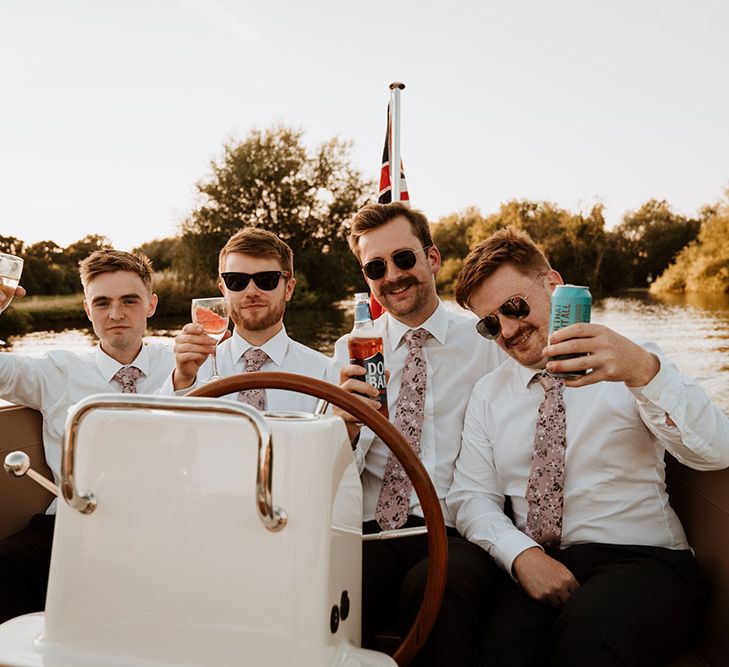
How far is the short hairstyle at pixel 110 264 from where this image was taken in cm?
292

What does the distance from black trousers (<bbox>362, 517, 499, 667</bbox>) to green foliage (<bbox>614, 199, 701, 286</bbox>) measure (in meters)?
8.70

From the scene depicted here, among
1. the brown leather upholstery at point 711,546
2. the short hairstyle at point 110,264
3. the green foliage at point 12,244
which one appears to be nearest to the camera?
the brown leather upholstery at point 711,546

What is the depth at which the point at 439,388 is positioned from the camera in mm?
2488

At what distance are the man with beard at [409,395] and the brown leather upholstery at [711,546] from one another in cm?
61

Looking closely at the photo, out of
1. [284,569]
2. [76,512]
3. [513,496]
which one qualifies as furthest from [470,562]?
[76,512]

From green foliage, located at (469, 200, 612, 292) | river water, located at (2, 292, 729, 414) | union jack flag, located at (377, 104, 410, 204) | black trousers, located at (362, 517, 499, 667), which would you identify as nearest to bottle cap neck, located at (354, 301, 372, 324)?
black trousers, located at (362, 517, 499, 667)

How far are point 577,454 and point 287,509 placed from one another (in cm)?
123

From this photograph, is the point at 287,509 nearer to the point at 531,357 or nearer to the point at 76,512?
the point at 76,512

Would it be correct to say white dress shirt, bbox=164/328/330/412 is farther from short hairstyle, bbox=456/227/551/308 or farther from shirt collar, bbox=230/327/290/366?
short hairstyle, bbox=456/227/551/308

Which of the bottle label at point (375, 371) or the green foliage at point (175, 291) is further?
the green foliage at point (175, 291)

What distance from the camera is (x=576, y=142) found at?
42.7 feet

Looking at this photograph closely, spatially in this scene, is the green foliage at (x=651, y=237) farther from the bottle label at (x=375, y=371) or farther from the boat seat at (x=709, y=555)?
the bottle label at (x=375, y=371)

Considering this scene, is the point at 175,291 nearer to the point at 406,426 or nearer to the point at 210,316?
the point at 210,316

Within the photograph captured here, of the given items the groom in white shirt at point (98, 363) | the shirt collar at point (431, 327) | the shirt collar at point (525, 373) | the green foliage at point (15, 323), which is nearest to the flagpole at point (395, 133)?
the groom in white shirt at point (98, 363)
